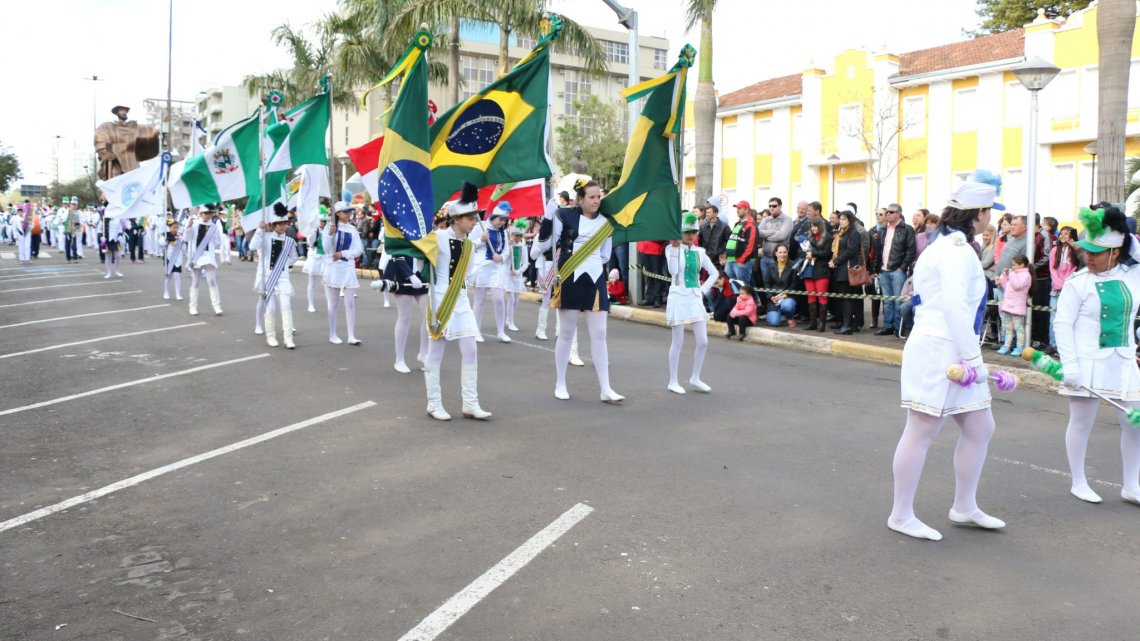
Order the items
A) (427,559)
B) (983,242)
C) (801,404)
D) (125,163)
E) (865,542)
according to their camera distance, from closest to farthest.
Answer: (427,559), (865,542), (801,404), (983,242), (125,163)

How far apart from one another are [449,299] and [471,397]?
873 millimetres

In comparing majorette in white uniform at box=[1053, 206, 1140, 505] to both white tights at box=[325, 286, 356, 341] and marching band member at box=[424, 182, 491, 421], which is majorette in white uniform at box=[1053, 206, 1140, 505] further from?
white tights at box=[325, 286, 356, 341]

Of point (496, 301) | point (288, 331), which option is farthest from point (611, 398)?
point (288, 331)

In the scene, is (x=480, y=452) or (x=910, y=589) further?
(x=480, y=452)

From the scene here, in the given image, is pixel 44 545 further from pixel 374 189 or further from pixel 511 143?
pixel 511 143

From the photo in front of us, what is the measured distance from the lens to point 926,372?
200 inches

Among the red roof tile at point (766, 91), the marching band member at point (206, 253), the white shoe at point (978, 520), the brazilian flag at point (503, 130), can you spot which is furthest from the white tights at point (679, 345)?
the red roof tile at point (766, 91)

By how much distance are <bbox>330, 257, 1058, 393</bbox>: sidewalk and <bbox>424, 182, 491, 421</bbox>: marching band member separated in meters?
5.62

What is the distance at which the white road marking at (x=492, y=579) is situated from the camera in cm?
405

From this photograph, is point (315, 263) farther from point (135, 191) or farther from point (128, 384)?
point (128, 384)

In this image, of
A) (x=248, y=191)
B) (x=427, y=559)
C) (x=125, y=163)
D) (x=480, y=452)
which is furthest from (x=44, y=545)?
(x=125, y=163)

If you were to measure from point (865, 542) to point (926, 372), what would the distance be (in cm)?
97

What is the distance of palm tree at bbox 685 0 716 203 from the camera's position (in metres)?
19.0

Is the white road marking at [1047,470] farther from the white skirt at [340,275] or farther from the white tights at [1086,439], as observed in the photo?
the white skirt at [340,275]
